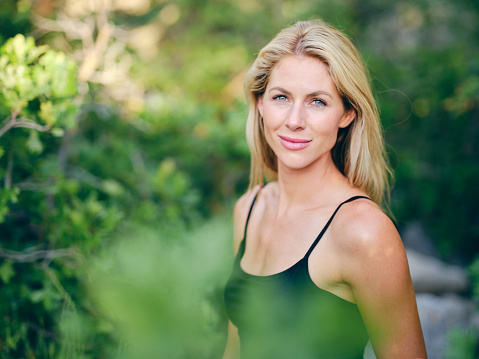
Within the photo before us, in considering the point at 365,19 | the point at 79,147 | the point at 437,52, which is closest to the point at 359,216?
the point at 79,147

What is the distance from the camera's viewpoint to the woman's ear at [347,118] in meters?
1.77

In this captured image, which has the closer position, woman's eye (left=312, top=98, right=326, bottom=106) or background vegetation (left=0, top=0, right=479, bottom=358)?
background vegetation (left=0, top=0, right=479, bottom=358)

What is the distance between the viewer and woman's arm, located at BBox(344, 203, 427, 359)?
54.0 inches

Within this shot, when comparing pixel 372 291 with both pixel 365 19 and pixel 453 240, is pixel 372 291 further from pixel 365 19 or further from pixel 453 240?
pixel 365 19

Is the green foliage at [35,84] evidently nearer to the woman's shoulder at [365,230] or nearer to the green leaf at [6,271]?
the green leaf at [6,271]

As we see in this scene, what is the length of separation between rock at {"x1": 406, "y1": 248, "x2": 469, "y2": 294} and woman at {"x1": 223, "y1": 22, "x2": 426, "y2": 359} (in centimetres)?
271

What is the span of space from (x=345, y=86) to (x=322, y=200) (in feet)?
1.63

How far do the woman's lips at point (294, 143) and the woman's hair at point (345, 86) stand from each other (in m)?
0.25

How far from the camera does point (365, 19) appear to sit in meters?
6.46

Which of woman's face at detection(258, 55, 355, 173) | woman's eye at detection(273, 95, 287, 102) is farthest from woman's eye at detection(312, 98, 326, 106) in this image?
woman's eye at detection(273, 95, 287, 102)

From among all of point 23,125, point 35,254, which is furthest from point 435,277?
point 23,125

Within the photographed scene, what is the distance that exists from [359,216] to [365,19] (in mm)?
5890

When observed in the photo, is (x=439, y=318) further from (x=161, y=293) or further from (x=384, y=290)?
(x=161, y=293)

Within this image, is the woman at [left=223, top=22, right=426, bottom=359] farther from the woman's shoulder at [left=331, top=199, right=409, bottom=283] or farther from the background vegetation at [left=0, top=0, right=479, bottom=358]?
the background vegetation at [left=0, top=0, right=479, bottom=358]
